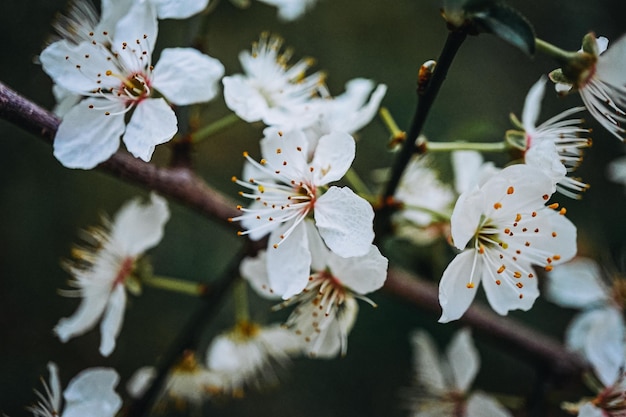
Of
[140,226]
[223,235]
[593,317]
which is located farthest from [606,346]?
[223,235]

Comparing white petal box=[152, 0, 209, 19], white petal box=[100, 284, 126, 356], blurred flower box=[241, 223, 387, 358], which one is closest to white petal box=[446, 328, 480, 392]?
blurred flower box=[241, 223, 387, 358]

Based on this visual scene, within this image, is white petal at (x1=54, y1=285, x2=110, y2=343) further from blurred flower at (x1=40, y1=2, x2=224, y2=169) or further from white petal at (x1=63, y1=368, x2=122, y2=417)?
blurred flower at (x1=40, y1=2, x2=224, y2=169)

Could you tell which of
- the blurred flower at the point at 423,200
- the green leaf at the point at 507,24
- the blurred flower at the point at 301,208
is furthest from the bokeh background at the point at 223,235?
the green leaf at the point at 507,24

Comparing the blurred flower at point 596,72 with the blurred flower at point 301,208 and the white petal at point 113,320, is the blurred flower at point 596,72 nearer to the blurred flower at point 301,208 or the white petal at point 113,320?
the blurred flower at point 301,208

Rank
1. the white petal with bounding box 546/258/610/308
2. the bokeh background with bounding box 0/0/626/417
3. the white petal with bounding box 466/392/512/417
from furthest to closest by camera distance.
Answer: the bokeh background with bounding box 0/0/626/417 < the white petal with bounding box 546/258/610/308 < the white petal with bounding box 466/392/512/417

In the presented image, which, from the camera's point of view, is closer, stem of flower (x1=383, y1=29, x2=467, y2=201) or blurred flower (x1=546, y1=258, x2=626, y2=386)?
stem of flower (x1=383, y1=29, x2=467, y2=201)

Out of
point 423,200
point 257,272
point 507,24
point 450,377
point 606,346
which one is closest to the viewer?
point 507,24

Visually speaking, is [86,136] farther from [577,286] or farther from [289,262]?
[577,286]
